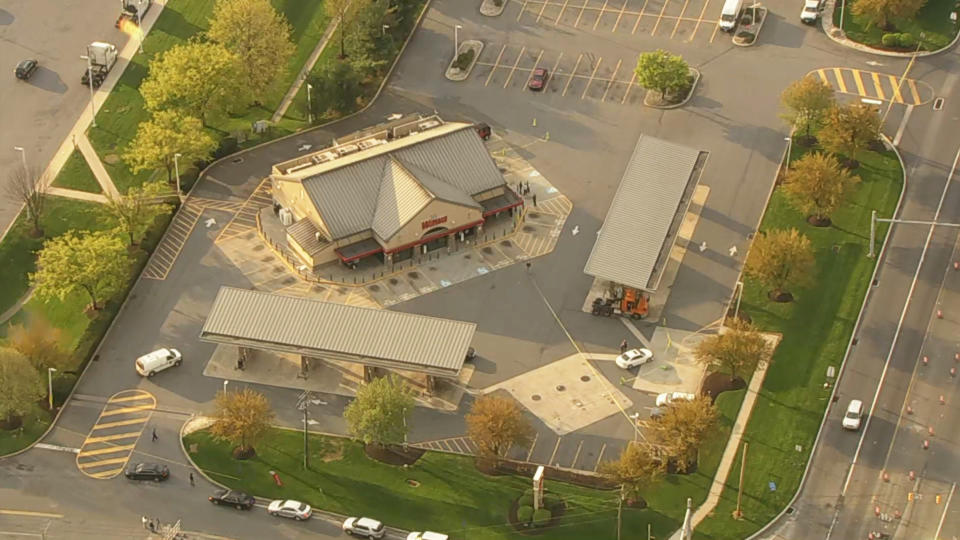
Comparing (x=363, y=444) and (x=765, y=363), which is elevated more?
(x=765, y=363)

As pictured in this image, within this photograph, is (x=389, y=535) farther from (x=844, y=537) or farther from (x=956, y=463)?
(x=956, y=463)

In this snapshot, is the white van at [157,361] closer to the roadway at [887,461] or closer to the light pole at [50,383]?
the light pole at [50,383]

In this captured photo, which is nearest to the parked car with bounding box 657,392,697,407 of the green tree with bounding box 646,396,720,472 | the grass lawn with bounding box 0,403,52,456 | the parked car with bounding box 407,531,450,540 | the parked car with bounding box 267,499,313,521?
the green tree with bounding box 646,396,720,472

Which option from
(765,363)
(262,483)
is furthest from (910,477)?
(262,483)

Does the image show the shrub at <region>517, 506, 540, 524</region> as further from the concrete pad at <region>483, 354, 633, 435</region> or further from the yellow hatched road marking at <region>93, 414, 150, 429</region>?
the yellow hatched road marking at <region>93, 414, 150, 429</region>

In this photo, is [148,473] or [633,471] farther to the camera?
[148,473]

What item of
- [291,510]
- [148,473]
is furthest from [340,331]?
[148,473]

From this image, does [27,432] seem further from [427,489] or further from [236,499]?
[427,489]
